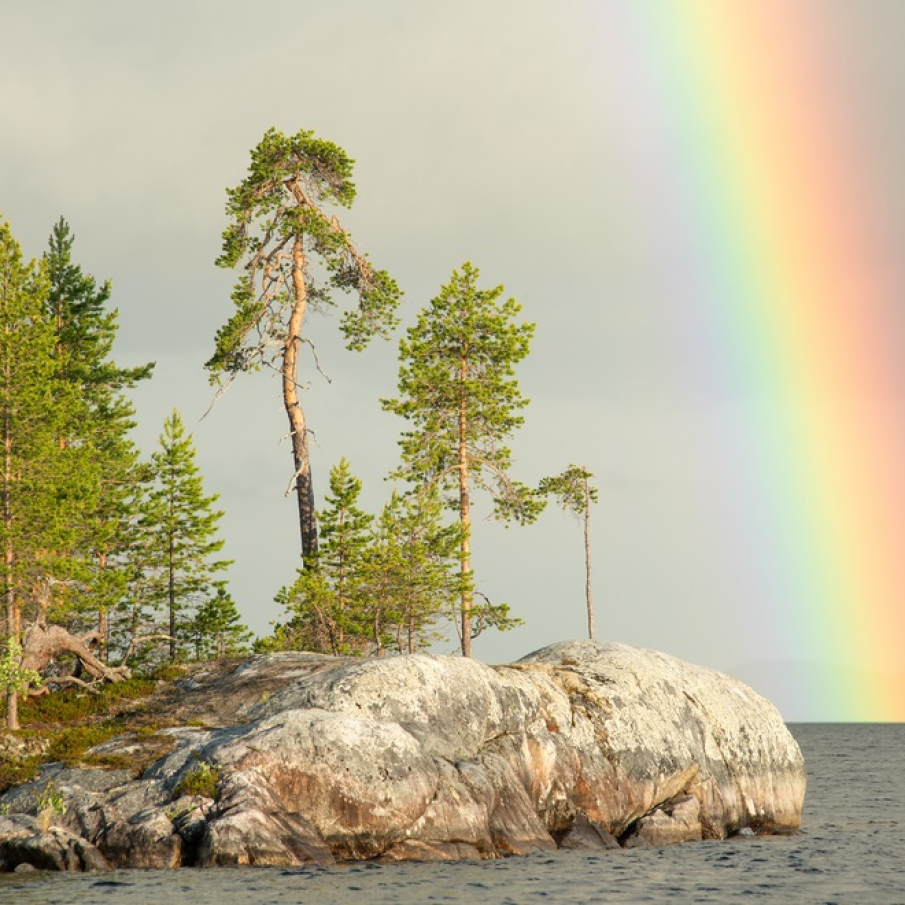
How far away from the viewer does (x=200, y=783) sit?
70.3 feet

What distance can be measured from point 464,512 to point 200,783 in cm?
2761

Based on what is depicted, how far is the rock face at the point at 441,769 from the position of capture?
21.1 m

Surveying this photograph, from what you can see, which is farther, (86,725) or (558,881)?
(86,725)

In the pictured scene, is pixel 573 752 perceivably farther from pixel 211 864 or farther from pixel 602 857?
pixel 211 864

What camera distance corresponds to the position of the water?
1805cm

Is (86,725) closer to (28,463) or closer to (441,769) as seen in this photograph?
(28,463)

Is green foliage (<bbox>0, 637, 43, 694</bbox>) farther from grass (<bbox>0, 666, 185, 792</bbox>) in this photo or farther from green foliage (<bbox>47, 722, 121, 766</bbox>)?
green foliage (<bbox>47, 722, 121, 766</bbox>)

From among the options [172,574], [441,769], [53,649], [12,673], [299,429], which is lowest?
[441,769]

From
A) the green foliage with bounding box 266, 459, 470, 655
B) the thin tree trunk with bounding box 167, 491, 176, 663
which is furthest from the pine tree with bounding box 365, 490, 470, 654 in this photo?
the thin tree trunk with bounding box 167, 491, 176, 663

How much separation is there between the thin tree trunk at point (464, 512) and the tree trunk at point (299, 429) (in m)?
6.21

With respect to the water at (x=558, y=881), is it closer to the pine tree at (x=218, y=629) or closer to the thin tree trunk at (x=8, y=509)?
the thin tree trunk at (x=8, y=509)

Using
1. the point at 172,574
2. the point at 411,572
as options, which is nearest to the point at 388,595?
the point at 411,572

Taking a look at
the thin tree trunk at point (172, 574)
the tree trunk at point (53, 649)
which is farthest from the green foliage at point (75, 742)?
the thin tree trunk at point (172, 574)

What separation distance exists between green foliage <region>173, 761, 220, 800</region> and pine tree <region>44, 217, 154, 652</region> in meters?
27.2
